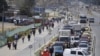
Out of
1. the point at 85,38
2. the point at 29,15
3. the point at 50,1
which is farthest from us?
the point at 50,1

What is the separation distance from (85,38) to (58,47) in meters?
8.02

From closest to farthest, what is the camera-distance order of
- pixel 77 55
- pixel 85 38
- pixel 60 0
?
pixel 77 55 < pixel 85 38 < pixel 60 0

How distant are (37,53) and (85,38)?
9.63 metres

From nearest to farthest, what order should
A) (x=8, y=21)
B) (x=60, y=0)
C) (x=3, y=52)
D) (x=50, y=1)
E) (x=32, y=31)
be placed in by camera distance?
(x=3, y=52), (x=32, y=31), (x=8, y=21), (x=50, y=1), (x=60, y=0)

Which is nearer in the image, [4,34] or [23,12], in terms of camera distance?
[4,34]

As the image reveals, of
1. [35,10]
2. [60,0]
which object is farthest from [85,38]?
[60,0]

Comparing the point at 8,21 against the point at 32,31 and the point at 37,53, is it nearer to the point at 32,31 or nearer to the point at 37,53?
the point at 32,31

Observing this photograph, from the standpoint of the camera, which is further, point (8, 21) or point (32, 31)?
point (8, 21)

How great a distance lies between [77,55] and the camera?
26969 mm

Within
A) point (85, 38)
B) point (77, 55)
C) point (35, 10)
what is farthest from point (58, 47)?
point (35, 10)

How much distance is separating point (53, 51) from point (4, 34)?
12.2m

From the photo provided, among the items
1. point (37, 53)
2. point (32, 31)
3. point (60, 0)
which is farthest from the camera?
point (60, 0)

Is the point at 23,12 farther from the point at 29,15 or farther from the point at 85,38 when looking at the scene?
the point at 85,38

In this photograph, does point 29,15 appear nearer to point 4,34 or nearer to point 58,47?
point 4,34
